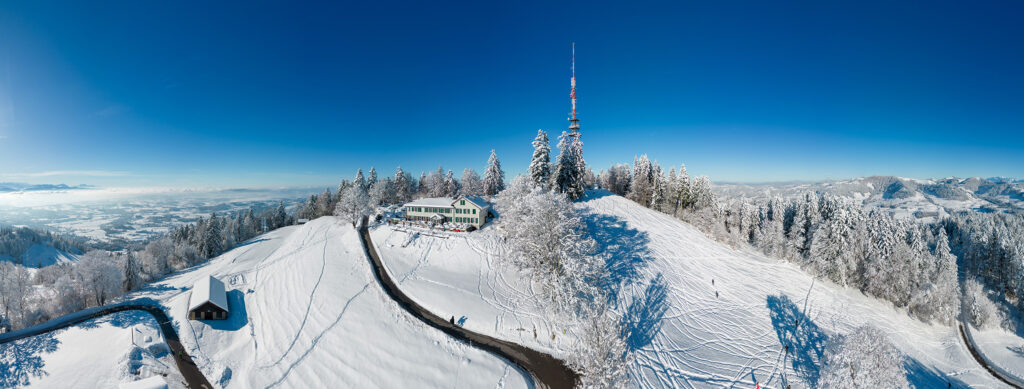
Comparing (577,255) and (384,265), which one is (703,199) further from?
(384,265)

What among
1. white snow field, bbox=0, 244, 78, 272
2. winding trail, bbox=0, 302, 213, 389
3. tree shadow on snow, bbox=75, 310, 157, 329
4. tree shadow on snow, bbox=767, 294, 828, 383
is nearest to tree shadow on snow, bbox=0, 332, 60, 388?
winding trail, bbox=0, 302, 213, 389

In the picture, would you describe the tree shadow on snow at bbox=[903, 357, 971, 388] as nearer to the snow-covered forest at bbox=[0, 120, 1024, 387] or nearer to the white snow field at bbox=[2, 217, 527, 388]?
the snow-covered forest at bbox=[0, 120, 1024, 387]

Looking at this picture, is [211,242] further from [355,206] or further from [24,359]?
[24,359]

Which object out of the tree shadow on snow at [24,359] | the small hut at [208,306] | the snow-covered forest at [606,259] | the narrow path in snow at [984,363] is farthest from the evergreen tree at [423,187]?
the narrow path in snow at [984,363]

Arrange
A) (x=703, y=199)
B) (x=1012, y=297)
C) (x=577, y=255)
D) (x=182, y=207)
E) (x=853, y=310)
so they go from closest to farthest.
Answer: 1. (x=577, y=255)
2. (x=853, y=310)
3. (x=1012, y=297)
4. (x=703, y=199)
5. (x=182, y=207)

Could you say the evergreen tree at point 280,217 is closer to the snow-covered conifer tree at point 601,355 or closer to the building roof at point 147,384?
the building roof at point 147,384

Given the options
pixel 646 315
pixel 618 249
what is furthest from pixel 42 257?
pixel 646 315

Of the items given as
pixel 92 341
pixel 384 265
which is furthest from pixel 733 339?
pixel 92 341
